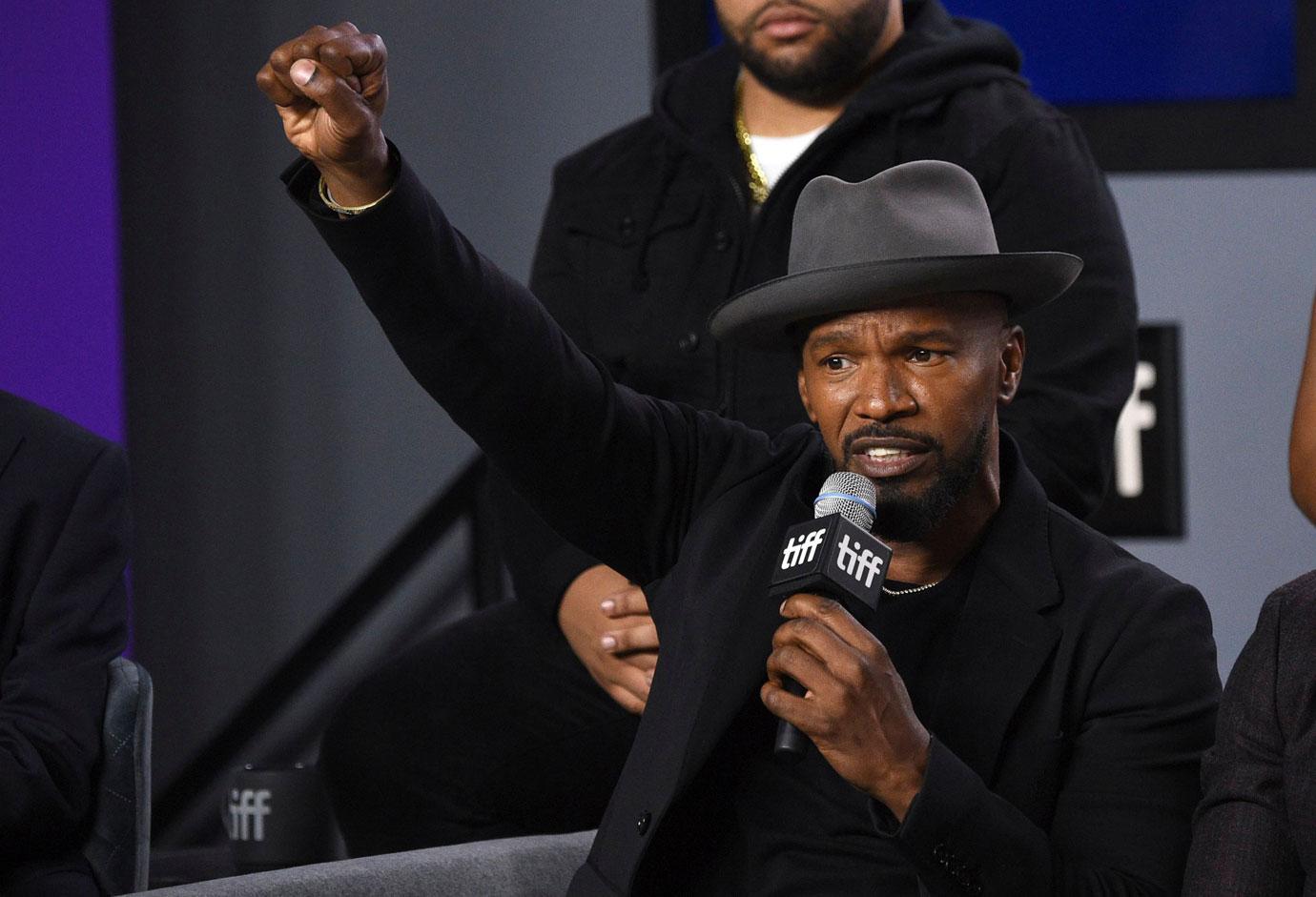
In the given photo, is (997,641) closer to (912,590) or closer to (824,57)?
(912,590)

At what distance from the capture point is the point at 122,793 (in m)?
2.18

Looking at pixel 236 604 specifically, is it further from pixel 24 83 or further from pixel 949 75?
pixel 949 75

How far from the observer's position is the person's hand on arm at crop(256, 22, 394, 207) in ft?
5.33

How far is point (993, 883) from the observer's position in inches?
66.9

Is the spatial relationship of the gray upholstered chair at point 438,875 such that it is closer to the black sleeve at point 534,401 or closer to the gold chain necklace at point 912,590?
the black sleeve at point 534,401

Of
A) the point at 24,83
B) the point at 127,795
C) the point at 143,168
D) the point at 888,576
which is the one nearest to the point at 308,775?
the point at 127,795

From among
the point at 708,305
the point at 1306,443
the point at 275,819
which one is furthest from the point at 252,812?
the point at 1306,443

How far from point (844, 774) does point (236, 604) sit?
3138 millimetres

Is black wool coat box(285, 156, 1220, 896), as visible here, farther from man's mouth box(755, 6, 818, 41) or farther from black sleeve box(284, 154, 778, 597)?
man's mouth box(755, 6, 818, 41)

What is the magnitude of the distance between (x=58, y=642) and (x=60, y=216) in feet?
6.15

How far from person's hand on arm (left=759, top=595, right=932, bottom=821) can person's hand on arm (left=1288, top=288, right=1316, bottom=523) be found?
0.40 m

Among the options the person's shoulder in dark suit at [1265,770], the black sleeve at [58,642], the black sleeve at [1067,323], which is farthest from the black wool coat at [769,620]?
the black sleeve at [58,642]

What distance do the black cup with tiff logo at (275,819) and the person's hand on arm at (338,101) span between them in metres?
1.14

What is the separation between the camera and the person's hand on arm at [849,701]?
1538mm
